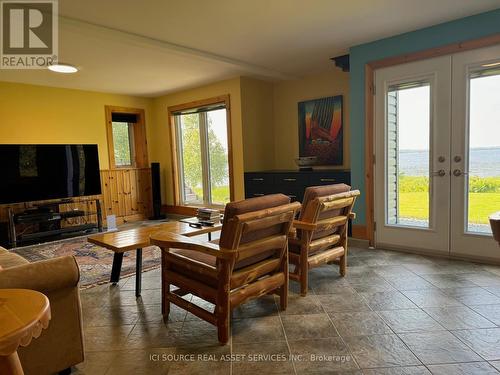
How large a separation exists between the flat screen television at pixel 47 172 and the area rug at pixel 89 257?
805 mm

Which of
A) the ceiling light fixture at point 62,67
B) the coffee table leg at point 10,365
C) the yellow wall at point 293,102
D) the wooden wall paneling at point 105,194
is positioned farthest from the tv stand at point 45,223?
the coffee table leg at point 10,365

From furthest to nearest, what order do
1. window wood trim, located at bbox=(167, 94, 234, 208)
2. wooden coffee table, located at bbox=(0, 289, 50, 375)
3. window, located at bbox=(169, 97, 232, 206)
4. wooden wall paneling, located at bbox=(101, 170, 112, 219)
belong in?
wooden wall paneling, located at bbox=(101, 170, 112, 219), window, located at bbox=(169, 97, 232, 206), window wood trim, located at bbox=(167, 94, 234, 208), wooden coffee table, located at bbox=(0, 289, 50, 375)

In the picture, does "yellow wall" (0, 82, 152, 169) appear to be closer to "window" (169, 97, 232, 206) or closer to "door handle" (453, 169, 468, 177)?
"window" (169, 97, 232, 206)

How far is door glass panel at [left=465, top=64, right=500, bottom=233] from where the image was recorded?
310 centimetres

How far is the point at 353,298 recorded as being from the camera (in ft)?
8.31

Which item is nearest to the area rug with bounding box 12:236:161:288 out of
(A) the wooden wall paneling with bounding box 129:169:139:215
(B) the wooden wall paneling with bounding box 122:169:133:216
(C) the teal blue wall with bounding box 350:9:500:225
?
(B) the wooden wall paneling with bounding box 122:169:133:216

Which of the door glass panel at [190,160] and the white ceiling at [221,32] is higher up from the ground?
the white ceiling at [221,32]

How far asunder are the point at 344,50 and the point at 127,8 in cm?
259

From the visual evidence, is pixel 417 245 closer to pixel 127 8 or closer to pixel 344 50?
pixel 344 50

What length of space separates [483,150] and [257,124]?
3237 millimetres

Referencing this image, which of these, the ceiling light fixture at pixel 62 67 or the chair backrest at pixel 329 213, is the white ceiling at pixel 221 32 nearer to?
the ceiling light fixture at pixel 62 67

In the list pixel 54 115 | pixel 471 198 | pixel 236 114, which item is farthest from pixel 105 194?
pixel 471 198

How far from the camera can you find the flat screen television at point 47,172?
4.65 meters

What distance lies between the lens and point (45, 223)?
5.03 meters
